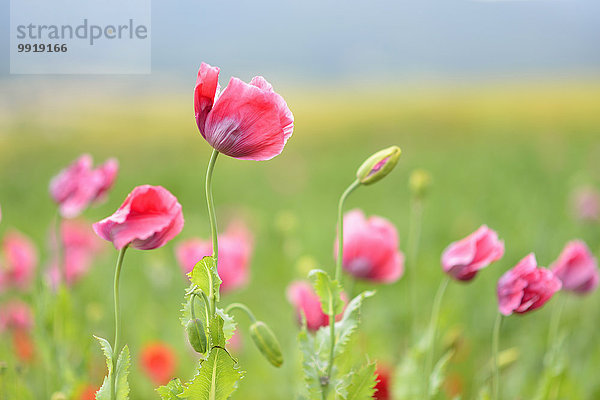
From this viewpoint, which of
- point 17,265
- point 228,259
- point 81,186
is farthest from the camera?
point 17,265

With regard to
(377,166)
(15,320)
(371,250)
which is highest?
(377,166)

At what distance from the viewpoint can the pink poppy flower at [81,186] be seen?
0.60 metres

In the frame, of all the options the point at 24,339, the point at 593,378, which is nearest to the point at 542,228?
the point at 593,378

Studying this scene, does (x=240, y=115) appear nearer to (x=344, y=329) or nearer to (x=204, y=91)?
(x=204, y=91)

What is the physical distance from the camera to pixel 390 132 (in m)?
4.86

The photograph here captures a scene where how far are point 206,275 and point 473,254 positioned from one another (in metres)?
0.25

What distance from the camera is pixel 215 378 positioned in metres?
0.41

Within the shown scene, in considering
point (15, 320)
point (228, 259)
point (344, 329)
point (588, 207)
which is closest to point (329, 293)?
point (344, 329)

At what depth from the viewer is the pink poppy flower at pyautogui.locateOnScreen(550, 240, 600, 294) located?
1.93 feet

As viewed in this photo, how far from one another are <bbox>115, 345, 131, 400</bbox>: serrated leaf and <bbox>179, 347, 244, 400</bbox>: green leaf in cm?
4

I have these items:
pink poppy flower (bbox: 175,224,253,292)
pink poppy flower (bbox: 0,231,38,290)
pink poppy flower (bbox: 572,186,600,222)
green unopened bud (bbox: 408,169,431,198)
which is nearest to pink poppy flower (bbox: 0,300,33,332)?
pink poppy flower (bbox: 0,231,38,290)

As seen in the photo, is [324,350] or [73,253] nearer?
[324,350]

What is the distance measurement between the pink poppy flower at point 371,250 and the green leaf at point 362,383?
187 mm

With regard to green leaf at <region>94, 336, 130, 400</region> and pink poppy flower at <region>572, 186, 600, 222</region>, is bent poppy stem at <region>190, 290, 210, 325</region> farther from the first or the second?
pink poppy flower at <region>572, 186, 600, 222</region>
